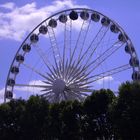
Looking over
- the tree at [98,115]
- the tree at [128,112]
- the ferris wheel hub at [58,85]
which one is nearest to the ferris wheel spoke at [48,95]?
the ferris wheel hub at [58,85]

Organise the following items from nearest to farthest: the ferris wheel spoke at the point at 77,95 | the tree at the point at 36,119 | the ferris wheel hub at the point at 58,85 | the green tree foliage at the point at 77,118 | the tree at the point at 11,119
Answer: the green tree foliage at the point at 77,118
the tree at the point at 36,119
the ferris wheel spoke at the point at 77,95
the ferris wheel hub at the point at 58,85
the tree at the point at 11,119

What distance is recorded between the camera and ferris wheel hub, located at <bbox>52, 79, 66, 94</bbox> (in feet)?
274

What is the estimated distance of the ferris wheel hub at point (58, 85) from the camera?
83.6m

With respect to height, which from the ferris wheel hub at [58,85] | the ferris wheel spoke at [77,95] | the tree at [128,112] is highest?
the ferris wheel hub at [58,85]

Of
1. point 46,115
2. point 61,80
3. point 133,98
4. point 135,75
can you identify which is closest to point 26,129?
point 46,115

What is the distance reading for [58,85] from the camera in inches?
3290

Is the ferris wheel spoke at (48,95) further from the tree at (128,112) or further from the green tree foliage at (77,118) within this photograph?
the tree at (128,112)

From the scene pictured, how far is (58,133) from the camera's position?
76.3 m

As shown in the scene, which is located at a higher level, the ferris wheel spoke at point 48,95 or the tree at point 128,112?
the ferris wheel spoke at point 48,95

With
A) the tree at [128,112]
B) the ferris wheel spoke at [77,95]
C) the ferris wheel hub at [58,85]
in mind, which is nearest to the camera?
the tree at [128,112]

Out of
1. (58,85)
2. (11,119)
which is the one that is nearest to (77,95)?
(58,85)

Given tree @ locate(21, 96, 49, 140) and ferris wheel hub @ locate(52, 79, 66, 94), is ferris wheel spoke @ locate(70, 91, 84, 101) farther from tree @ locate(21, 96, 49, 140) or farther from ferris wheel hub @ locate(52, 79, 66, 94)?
tree @ locate(21, 96, 49, 140)

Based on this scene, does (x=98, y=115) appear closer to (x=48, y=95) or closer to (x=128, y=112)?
(x=128, y=112)

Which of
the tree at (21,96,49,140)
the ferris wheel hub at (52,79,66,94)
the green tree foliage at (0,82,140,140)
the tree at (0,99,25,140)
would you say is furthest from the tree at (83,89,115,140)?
the tree at (0,99,25,140)
